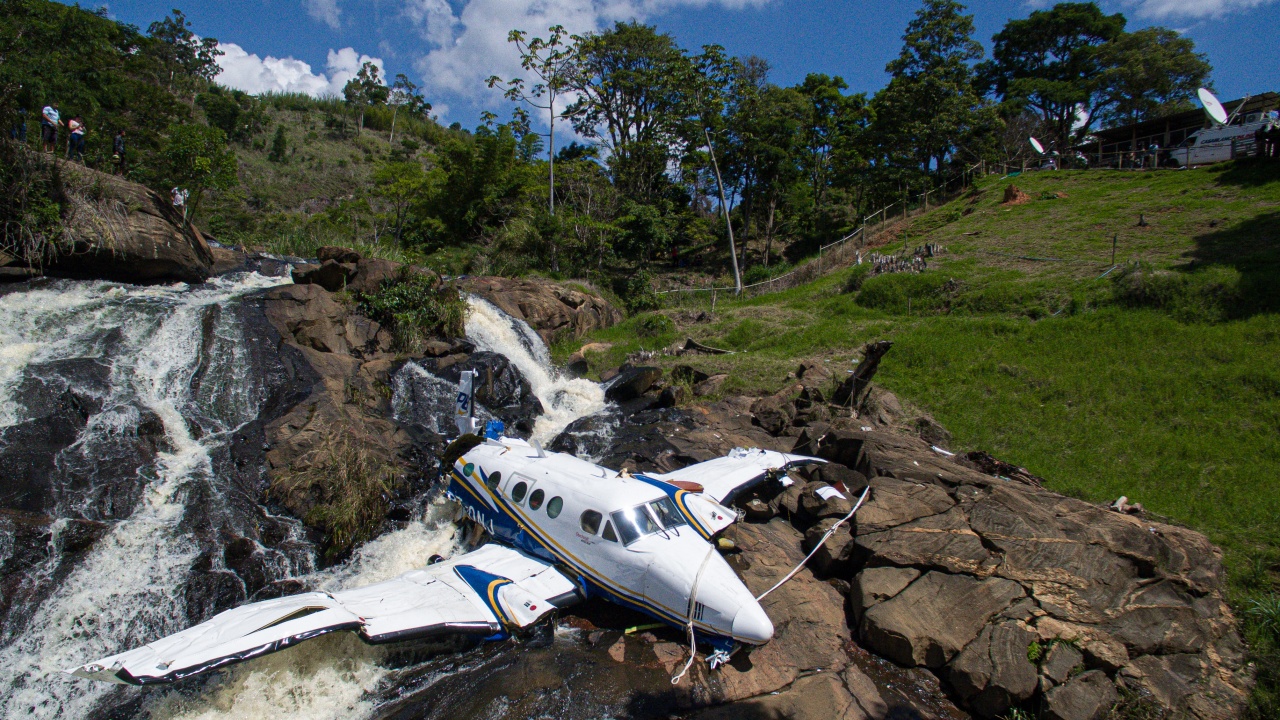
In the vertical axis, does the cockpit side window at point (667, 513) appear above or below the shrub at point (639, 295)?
below

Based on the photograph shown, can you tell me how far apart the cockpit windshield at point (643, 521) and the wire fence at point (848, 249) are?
21876 mm

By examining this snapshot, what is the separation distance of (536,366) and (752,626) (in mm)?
15057

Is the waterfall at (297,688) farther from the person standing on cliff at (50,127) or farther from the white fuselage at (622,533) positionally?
the person standing on cliff at (50,127)

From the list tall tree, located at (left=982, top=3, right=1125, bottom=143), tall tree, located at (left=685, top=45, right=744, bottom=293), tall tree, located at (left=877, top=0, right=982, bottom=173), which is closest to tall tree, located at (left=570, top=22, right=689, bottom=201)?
tall tree, located at (left=685, top=45, right=744, bottom=293)

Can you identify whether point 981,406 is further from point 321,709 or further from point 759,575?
point 321,709

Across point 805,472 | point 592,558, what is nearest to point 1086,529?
point 805,472

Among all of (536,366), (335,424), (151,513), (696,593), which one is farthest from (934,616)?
(536,366)

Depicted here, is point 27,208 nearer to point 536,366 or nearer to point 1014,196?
point 536,366

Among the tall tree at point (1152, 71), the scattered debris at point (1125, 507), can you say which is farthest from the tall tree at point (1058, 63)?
the scattered debris at point (1125, 507)

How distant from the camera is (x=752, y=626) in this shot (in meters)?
6.84

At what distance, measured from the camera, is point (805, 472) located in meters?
11.6

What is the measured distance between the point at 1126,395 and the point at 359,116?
79.6 meters

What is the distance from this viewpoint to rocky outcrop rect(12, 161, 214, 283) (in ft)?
46.2

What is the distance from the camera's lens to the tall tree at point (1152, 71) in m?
41.4
